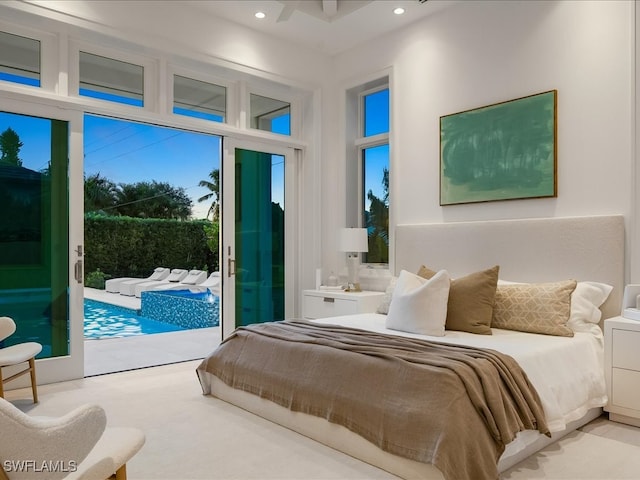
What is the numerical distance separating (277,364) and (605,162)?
2688 mm

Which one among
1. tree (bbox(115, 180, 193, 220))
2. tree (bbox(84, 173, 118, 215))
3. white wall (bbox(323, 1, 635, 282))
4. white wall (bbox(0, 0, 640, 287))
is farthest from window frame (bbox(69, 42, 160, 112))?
tree (bbox(115, 180, 193, 220))

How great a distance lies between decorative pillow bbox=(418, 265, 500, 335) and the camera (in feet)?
10.6

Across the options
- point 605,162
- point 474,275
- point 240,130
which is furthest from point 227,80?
point 605,162

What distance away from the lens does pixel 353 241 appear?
16.1 feet

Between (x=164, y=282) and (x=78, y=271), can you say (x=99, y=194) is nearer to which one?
(x=164, y=282)

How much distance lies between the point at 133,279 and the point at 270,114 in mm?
5977

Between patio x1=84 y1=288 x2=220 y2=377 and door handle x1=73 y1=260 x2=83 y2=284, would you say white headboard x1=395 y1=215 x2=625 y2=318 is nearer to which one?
patio x1=84 y1=288 x2=220 y2=377

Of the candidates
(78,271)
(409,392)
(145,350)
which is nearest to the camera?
(409,392)

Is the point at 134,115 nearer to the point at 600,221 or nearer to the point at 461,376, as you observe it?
the point at 461,376

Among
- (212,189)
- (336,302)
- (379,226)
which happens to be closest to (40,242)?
(336,302)

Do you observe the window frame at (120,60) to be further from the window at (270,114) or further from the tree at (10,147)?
the window at (270,114)

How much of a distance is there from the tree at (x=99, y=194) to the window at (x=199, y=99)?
5.30 metres

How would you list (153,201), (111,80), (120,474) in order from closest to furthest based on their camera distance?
1. (120,474)
2. (111,80)
3. (153,201)

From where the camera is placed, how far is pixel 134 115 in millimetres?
4215
